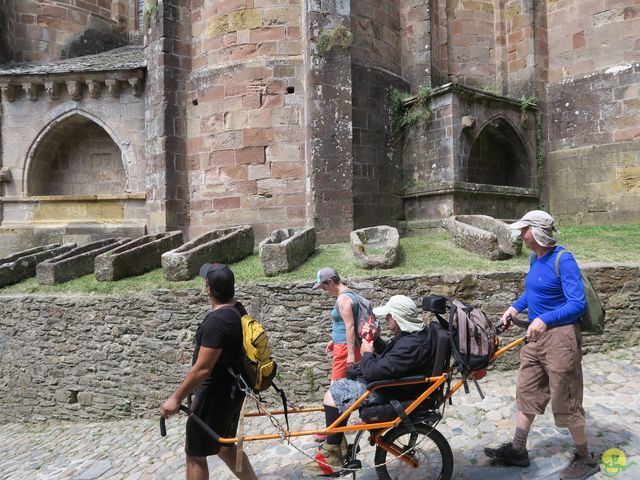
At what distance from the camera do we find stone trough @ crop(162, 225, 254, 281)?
6.65 metres

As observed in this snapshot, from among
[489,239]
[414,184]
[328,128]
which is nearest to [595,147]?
[414,184]

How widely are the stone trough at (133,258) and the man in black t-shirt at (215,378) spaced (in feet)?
14.9

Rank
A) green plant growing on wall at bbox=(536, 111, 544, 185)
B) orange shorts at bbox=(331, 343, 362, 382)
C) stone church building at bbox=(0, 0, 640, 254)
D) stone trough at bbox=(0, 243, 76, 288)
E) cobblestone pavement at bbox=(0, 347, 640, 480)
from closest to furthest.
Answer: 1. cobblestone pavement at bbox=(0, 347, 640, 480)
2. orange shorts at bbox=(331, 343, 362, 382)
3. stone trough at bbox=(0, 243, 76, 288)
4. stone church building at bbox=(0, 0, 640, 254)
5. green plant growing on wall at bbox=(536, 111, 544, 185)

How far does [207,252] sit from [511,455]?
4807 mm

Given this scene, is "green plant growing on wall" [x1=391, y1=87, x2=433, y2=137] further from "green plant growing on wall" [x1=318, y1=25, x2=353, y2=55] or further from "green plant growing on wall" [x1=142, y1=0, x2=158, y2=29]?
"green plant growing on wall" [x1=142, y1=0, x2=158, y2=29]

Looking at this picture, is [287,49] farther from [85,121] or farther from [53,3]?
[53,3]

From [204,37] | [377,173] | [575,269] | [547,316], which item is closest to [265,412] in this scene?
[547,316]

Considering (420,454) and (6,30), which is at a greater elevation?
(6,30)

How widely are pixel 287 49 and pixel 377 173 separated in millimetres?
2802

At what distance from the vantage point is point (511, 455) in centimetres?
341

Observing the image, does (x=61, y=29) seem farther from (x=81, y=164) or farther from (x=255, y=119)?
(x=255, y=119)

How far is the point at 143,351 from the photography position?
6293 mm

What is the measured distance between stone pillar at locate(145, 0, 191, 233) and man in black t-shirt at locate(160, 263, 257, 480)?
23.0ft

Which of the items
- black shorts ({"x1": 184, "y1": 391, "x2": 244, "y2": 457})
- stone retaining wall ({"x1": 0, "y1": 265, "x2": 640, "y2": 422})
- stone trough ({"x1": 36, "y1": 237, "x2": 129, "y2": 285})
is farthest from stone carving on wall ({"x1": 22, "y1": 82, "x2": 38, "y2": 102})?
black shorts ({"x1": 184, "y1": 391, "x2": 244, "y2": 457})
